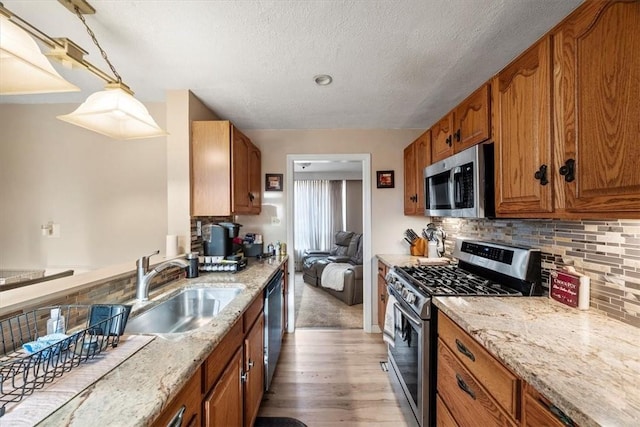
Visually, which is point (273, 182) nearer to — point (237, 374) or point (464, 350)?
point (237, 374)

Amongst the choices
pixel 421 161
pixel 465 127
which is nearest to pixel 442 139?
pixel 465 127

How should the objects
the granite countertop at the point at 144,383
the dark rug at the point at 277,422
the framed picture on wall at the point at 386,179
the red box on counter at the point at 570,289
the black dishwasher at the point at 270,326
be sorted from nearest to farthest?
the granite countertop at the point at 144,383 < the red box on counter at the point at 570,289 < the dark rug at the point at 277,422 < the black dishwasher at the point at 270,326 < the framed picture on wall at the point at 386,179

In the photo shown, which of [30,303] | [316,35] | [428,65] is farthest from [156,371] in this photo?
[428,65]

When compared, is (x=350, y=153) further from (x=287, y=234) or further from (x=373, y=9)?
(x=373, y=9)

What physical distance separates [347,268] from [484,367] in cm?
325

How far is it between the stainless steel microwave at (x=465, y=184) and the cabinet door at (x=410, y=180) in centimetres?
56

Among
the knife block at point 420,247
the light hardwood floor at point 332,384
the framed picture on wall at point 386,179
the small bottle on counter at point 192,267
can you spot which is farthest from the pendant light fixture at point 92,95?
the knife block at point 420,247

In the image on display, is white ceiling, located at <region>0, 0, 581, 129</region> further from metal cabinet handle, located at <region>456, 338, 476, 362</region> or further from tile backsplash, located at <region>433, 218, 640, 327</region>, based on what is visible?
metal cabinet handle, located at <region>456, 338, 476, 362</region>

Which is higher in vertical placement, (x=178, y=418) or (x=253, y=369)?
(x=178, y=418)

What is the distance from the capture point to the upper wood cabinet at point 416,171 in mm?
2426

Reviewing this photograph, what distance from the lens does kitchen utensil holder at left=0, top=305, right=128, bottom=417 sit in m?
0.67

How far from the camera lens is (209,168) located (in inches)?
84.8

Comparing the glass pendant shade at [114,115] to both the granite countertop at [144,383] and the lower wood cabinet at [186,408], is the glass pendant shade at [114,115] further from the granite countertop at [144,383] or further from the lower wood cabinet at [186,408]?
the lower wood cabinet at [186,408]

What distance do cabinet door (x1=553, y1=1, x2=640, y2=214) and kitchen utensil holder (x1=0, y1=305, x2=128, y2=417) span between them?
1687 mm
